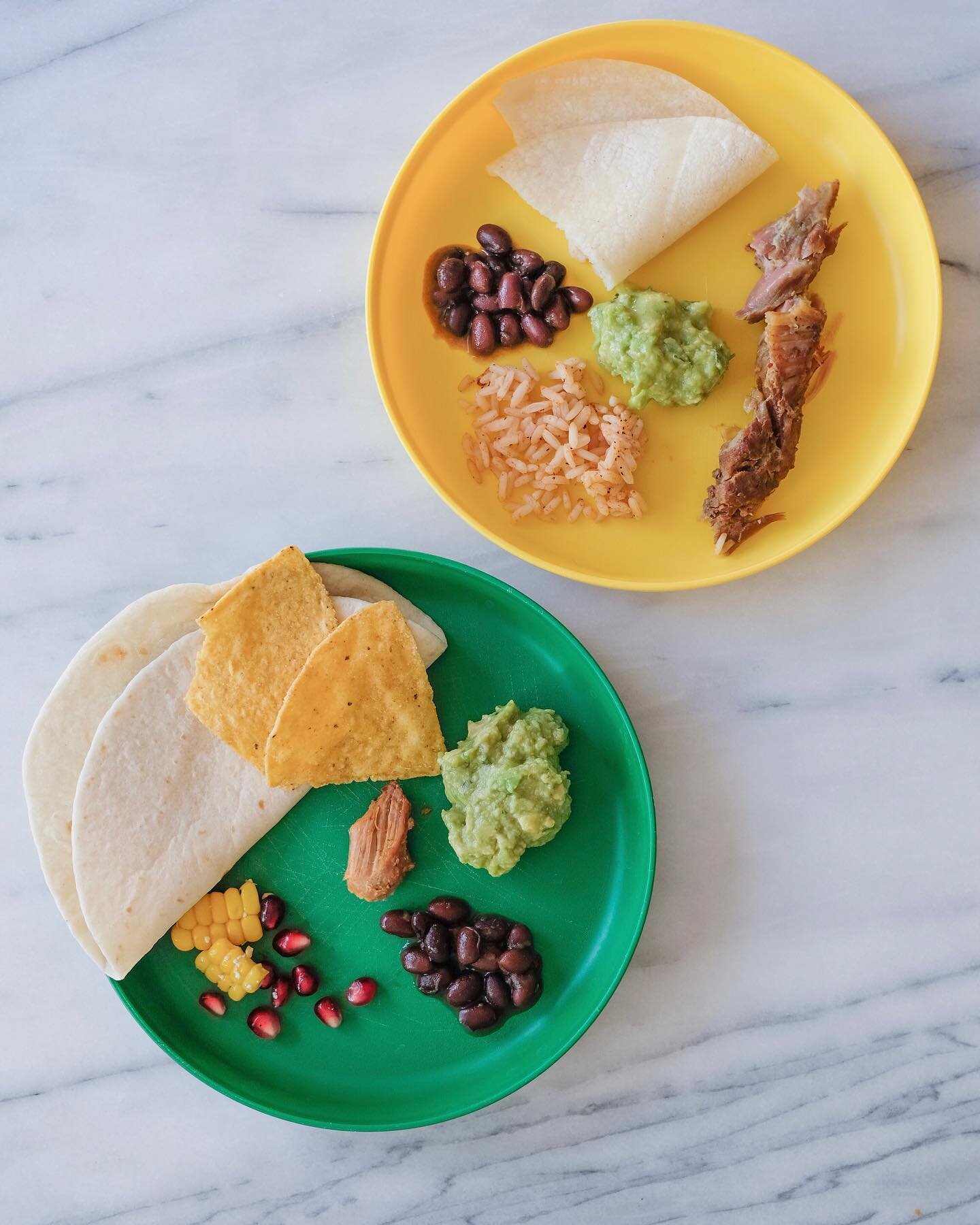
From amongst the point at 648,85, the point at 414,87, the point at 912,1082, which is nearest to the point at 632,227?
the point at 648,85

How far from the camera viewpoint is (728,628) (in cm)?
250

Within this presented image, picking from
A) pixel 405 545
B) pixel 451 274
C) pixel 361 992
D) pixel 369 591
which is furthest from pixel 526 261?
pixel 361 992

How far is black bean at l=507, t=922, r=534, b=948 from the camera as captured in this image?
7.64ft

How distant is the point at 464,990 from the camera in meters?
2.31

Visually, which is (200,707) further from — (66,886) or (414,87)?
(414,87)

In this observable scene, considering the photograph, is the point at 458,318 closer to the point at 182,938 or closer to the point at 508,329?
the point at 508,329

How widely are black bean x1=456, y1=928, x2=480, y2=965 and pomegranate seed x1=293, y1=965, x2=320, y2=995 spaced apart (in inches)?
14.7

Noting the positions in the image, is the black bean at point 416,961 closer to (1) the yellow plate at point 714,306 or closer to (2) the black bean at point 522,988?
(2) the black bean at point 522,988

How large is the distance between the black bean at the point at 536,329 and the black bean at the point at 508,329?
0.05 feet

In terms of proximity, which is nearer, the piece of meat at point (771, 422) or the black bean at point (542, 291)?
the piece of meat at point (771, 422)

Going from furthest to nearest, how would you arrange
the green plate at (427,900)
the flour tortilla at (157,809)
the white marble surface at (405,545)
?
1. the white marble surface at (405,545)
2. the green plate at (427,900)
3. the flour tortilla at (157,809)

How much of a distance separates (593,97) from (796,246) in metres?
0.62

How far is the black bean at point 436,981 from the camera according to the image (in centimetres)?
232

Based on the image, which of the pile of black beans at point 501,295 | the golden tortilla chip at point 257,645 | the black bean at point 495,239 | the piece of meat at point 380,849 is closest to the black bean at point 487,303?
the pile of black beans at point 501,295
